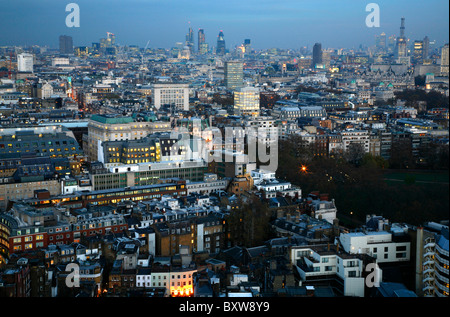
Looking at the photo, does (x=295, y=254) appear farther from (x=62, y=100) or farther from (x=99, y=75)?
(x=99, y=75)

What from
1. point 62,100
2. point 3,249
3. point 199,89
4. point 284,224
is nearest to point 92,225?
point 3,249

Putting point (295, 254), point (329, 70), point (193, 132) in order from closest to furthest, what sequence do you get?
point (295, 254), point (193, 132), point (329, 70)

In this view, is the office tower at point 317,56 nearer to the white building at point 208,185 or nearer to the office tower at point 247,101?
the office tower at point 247,101

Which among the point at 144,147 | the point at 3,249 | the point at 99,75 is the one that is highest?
the point at 99,75

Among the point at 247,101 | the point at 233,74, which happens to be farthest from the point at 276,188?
the point at 233,74

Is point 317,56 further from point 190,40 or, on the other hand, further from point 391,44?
point 190,40

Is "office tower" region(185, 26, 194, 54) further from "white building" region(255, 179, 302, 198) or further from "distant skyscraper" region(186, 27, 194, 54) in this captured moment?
"white building" region(255, 179, 302, 198)

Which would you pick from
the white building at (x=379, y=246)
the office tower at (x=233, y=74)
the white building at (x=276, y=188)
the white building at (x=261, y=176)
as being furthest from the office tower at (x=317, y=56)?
the white building at (x=379, y=246)
